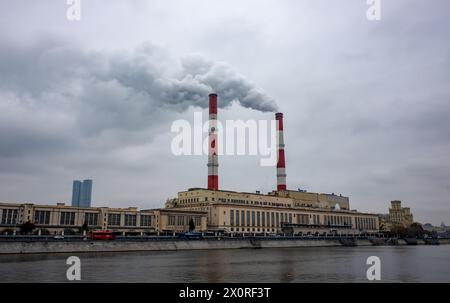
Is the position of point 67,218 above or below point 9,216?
above

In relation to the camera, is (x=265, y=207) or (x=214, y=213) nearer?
(x=214, y=213)

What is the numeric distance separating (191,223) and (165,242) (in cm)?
2770

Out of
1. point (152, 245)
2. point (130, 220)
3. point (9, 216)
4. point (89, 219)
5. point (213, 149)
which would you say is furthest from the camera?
point (213, 149)

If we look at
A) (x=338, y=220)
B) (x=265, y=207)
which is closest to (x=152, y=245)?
(x=265, y=207)

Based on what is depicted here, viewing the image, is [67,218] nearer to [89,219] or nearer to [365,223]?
[89,219]

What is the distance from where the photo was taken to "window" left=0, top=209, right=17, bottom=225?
99.4 m

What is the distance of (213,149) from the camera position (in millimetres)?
120125

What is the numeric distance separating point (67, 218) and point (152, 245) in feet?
122

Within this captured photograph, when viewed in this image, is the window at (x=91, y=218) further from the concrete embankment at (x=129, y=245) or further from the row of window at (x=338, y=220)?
the row of window at (x=338, y=220)

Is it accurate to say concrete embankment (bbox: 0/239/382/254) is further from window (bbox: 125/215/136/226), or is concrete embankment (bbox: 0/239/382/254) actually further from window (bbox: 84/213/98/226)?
window (bbox: 84/213/98/226)

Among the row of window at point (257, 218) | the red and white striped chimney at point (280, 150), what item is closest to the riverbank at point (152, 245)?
the row of window at point (257, 218)

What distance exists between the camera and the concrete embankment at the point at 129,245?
66.6m

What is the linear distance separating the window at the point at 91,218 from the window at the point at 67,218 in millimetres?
3409
